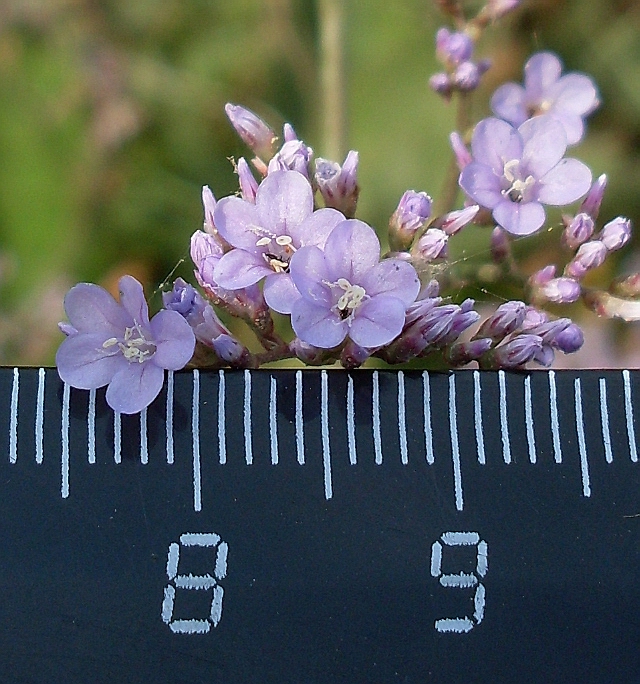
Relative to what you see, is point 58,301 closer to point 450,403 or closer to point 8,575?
point 8,575

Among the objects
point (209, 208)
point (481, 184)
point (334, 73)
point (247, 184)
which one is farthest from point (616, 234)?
point (334, 73)

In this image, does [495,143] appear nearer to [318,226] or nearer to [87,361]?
[318,226]

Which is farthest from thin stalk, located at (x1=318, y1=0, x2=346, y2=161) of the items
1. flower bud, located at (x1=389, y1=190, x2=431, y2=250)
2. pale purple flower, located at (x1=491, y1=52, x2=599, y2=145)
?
flower bud, located at (x1=389, y1=190, x2=431, y2=250)

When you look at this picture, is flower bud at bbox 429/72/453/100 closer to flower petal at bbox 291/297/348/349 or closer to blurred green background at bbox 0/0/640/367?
blurred green background at bbox 0/0/640/367

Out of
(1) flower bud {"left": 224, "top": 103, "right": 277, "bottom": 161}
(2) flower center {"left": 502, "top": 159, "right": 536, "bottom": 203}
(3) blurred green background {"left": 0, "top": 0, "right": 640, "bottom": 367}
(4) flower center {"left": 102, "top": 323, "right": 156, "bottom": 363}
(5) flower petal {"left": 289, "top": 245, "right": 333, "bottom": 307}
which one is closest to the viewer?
(5) flower petal {"left": 289, "top": 245, "right": 333, "bottom": 307}

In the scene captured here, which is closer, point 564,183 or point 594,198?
point 564,183
